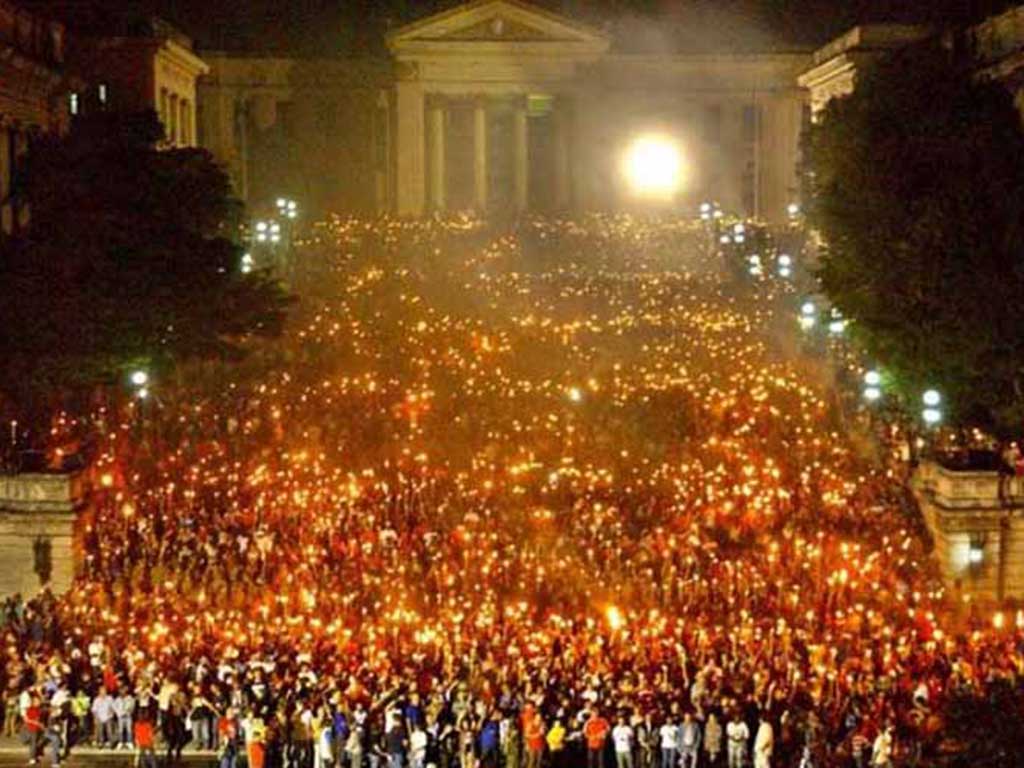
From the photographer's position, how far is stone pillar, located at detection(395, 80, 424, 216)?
84938 mm

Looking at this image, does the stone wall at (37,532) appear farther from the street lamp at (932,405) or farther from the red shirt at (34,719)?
the street lamp at (932,405)

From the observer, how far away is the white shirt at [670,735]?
83.4ft

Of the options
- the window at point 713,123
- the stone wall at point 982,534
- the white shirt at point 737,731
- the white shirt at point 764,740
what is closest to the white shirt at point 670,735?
the white shirt at point 737,731

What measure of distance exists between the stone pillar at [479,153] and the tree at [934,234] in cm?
3545

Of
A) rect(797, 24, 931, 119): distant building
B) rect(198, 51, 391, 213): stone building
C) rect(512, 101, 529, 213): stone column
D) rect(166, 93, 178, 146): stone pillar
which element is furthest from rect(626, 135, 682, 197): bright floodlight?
rect(166, 93, 178, 146): stone pillar

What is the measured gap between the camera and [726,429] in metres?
40.5

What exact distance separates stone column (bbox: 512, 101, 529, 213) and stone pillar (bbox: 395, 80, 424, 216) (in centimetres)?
426

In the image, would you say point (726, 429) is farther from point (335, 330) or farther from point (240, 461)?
point (335, 330)

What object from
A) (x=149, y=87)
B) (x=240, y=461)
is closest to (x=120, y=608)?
(x=240, y=461)

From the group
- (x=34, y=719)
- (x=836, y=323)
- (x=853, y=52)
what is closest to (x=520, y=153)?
(x=853, y=52)

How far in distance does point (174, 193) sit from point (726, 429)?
52.9ft

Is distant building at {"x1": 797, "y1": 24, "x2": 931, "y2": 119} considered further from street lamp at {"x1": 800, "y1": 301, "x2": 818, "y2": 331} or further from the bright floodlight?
the bright floodlight

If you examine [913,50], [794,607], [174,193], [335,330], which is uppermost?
[913,50]

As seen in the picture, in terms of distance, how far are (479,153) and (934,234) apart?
156ft
